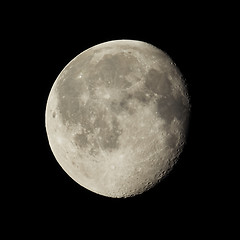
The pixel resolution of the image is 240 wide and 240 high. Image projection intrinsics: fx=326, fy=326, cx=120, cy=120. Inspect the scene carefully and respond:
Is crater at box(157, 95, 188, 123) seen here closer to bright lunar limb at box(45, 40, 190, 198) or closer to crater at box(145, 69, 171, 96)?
bright lunar limb at box(45, 40, 190, 198)

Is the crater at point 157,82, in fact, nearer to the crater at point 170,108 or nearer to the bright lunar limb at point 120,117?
the bright lunar limb at point 120,117

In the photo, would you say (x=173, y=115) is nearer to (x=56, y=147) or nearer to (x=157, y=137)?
(x=157, y=137)

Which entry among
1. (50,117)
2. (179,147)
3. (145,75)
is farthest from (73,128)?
(179,147)

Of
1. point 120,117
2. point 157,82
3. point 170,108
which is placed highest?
point 157,82

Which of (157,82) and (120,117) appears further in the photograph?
(157,82)

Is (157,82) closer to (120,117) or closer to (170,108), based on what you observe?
(170,108)

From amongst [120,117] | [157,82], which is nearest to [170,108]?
[157,82]

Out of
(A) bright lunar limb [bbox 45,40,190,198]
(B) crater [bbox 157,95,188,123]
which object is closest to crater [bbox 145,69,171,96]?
(A) bright lunar limb [bbox 45,40,190,198]

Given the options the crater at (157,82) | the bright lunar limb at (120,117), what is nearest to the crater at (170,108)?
the bright lunar limb at (120,117)
